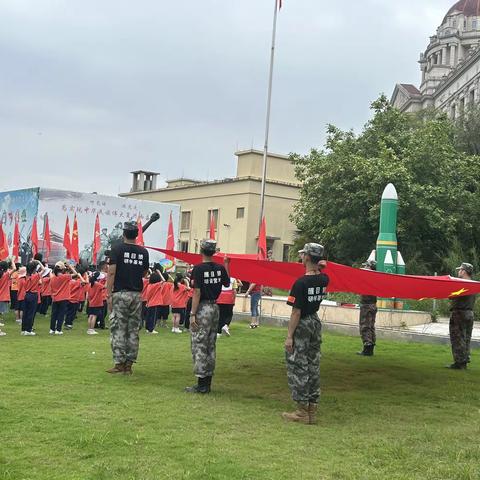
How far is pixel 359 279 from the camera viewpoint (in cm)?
775

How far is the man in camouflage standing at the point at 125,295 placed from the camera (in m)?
7.89

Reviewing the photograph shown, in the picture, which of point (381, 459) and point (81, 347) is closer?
point (381, 459)

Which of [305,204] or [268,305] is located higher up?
[305,204]

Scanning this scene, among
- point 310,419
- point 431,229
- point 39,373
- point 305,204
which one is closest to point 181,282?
point 39,373

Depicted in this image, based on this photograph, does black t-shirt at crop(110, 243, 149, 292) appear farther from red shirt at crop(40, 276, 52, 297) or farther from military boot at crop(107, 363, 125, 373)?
red shirt at crop(40, 276, 52, 297)

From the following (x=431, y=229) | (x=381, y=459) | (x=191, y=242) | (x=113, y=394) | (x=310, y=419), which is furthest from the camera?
(x=191, y=242)

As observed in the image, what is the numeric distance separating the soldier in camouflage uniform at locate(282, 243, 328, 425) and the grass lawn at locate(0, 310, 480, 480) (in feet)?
0.89

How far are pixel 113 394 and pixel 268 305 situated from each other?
11.1 m

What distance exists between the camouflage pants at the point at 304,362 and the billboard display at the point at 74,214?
56.8 ft

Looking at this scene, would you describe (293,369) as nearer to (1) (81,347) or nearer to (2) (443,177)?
(1) (81,347)

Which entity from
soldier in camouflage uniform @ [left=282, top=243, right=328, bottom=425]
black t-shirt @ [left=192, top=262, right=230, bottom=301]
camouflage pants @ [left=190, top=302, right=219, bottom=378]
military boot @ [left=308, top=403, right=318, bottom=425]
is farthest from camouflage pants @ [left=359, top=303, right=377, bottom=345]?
military boot @ [left=308, top=403, right=318, bottom=425]

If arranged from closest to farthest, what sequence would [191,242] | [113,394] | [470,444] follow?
[470,444], [113,394], [191,242]

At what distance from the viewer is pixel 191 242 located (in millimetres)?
54250

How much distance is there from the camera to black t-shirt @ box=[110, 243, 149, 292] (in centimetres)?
789
